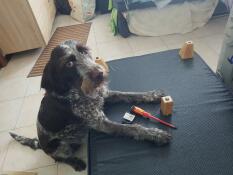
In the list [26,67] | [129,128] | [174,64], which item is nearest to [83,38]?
[26,67]

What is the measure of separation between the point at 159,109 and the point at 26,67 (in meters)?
2.06

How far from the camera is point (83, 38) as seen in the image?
325cm

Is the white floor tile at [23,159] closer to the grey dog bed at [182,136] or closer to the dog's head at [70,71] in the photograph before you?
the grey dog bed at [182,136]

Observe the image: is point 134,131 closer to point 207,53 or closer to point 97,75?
point 97,75

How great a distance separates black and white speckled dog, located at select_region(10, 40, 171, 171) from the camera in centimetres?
132

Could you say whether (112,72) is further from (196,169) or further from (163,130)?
(196,169)

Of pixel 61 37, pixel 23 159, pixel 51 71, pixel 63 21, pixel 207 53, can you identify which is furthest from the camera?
pixel 63 21

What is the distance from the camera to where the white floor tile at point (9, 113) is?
2.23 m

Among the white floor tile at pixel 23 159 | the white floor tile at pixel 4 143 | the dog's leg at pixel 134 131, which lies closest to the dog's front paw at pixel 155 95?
the dog's leg at pixel 134 131

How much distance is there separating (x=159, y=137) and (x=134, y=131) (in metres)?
0.17

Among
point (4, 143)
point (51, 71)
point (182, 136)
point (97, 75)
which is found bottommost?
point (4, 143)

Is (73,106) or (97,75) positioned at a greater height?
(97,75)

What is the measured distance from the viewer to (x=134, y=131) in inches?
57.3

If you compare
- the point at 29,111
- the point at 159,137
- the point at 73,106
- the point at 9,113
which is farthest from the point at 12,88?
the point at 159,137
